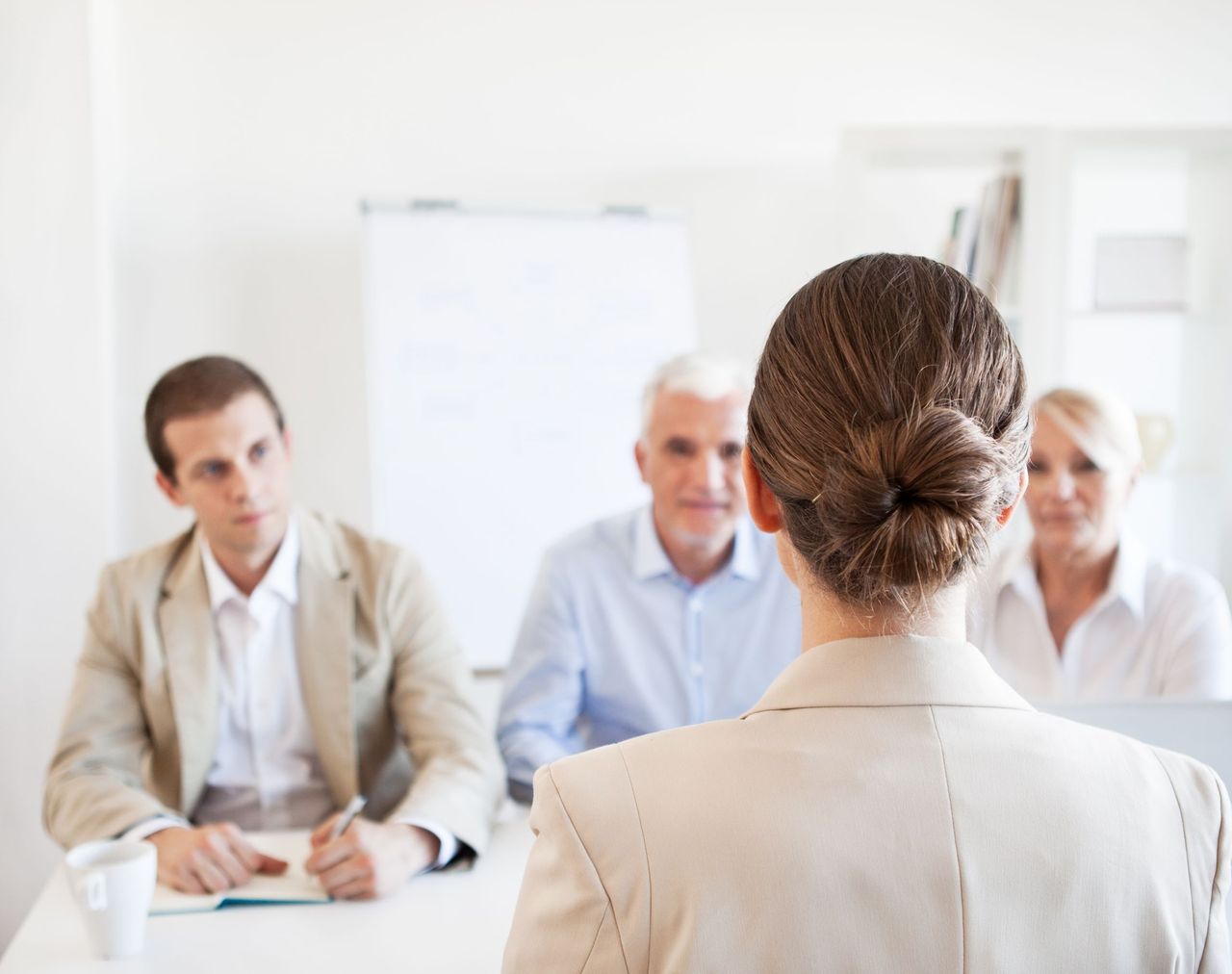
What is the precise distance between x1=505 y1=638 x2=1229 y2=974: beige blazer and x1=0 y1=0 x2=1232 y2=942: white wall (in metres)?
2.13

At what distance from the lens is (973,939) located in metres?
0.66

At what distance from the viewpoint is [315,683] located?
178 cm

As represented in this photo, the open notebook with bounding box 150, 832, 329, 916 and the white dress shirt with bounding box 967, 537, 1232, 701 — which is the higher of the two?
the white dress shirt with bounding box 967, 537, 1232, 701

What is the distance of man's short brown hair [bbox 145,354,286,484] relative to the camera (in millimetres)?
1788

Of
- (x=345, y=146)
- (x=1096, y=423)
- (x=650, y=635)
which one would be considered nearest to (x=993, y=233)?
(x=1096, y=423)

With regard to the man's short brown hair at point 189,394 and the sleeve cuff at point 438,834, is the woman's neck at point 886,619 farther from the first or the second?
the man's short brown hair at point 189,394

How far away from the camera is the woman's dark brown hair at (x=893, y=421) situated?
2.25 feet

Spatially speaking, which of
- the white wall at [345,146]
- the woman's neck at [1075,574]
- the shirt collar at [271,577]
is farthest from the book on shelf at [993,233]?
the shirt collar at [271,577]

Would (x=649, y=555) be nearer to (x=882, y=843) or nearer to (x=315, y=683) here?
(x=315, y=683)

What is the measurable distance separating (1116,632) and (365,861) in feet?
3.95

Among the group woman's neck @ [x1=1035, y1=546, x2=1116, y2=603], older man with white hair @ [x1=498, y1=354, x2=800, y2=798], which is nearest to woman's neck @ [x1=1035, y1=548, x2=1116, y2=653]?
woman's neck @ [x1=1035, y1=546, x2=1116, y2=603]

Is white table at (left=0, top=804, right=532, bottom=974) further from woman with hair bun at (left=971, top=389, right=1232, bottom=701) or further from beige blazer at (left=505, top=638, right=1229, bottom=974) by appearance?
woman with hair bun at (left=971, top=389, right=1232, bottom=701)

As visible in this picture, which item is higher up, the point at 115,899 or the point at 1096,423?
the point at 1096,423

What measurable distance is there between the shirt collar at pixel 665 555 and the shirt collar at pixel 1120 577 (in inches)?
17.3
